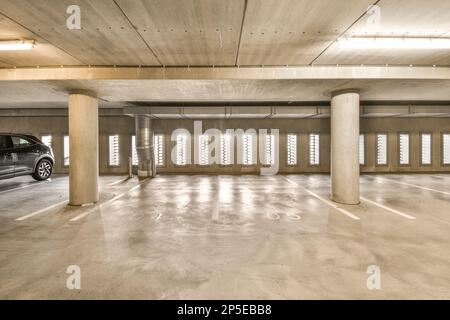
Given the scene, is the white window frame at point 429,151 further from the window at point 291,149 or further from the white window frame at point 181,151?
the white window frame at point 181,151

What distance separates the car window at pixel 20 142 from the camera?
8.70m

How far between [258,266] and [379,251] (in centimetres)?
184

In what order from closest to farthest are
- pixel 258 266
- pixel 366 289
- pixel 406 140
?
pixel 366 289, pixel 258 266, pixel 406 140

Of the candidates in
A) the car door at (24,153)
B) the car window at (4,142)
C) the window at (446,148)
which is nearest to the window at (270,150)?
the window at (446,148)

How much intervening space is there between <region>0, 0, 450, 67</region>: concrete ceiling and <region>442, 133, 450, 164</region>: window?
10.6 meters

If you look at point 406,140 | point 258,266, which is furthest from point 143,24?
point 406,140

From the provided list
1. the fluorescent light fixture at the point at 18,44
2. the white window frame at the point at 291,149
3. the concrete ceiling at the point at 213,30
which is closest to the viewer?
the concrete ceiling at the point at 213,30

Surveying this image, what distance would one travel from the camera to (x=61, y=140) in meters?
13.6

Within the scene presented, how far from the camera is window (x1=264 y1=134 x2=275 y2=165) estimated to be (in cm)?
1359

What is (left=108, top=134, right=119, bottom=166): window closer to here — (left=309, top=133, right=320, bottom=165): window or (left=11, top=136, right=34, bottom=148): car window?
(left=11, top=136, right=34, bottom=148): car window

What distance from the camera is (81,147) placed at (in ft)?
21.8

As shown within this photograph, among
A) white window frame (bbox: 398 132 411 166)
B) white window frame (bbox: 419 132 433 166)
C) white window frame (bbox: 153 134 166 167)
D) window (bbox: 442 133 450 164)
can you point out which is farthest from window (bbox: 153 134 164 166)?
window (bbox: 442 133 450 164)

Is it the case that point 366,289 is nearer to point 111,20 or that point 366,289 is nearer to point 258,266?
point 258,266

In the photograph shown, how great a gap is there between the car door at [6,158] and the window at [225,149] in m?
8.65
